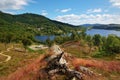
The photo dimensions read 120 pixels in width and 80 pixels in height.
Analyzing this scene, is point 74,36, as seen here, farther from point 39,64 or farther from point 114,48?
point 39,64

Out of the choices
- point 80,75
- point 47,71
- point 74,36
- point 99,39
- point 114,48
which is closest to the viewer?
point 80,75

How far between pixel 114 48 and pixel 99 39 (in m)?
71.6

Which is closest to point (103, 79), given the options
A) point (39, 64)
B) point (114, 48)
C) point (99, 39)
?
point (39, 64)

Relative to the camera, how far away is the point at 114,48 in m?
83.8

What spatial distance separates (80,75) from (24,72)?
5.90m

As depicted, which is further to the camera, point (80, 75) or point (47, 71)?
point (47, 71)

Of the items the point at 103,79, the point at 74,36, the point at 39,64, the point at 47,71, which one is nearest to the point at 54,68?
the point at 47,71

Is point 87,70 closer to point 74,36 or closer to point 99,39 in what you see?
point 99,39

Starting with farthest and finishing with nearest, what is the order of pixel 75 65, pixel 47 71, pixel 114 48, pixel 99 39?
pixel 99 39 → pixel 114 48 → pixel 75 65 → pixel 47 71

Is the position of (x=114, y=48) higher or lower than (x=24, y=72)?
lower

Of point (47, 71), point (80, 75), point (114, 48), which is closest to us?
point (80, 75)

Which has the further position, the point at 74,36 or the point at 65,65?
the point at 74,36

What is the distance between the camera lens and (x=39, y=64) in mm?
21000

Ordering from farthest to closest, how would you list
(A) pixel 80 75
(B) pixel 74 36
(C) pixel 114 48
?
1. (B) pixel 74 36
2. (C) pixel 114 48
3. (A) pixel 80 75
